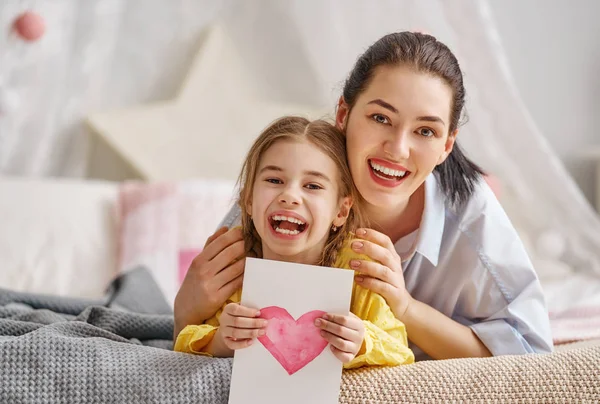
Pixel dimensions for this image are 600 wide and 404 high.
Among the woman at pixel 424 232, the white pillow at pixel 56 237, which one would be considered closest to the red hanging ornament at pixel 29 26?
the white pillow at pixel 56 237

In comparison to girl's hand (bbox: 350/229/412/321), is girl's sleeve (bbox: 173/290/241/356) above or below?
below

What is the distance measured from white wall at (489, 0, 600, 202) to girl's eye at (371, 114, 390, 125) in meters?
1.96

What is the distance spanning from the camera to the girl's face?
1112 millimetres

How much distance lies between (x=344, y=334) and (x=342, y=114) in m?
0.44

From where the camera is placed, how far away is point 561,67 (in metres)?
2.98

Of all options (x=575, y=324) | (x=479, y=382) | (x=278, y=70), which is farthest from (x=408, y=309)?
(x=278, y=70)

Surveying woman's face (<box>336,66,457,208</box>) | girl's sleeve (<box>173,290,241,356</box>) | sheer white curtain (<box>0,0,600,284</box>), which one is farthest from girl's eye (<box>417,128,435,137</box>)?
sheer white curtain (<box>0,0,600,284</box>)

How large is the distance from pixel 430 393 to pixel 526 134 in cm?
149

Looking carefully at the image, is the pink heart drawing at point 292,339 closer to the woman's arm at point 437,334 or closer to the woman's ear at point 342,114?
the woman's arm at point 437,334

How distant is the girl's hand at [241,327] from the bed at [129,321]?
43mm

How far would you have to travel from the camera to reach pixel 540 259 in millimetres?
2469

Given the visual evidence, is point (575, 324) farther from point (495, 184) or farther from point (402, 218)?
point (495, 184)

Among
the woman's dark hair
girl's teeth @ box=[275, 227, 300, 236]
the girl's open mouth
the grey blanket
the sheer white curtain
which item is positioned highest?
the sheer white curtain

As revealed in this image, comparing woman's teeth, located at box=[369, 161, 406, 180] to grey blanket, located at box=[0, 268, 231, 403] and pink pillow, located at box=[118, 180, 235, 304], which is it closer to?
grey blanket, located at box=[0, 268, 231, 403]
